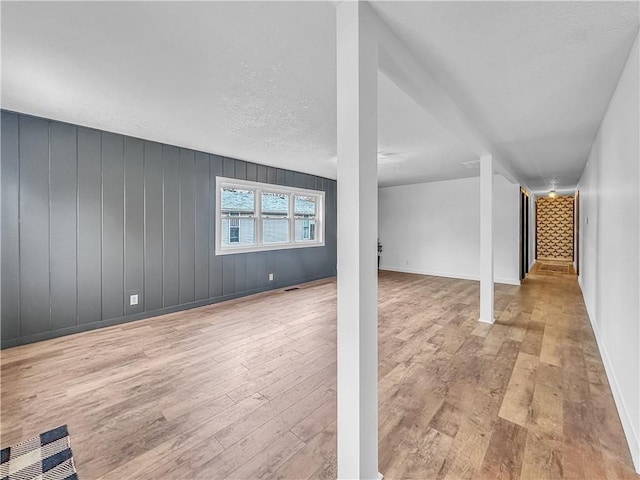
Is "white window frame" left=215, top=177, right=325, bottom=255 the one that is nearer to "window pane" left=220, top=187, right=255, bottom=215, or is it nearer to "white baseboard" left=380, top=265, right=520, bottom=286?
"window pane" left=220, top=187, right=255, bottom=215

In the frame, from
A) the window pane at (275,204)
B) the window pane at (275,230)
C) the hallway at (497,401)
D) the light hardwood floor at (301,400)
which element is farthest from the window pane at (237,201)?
the hallway at (497,401)

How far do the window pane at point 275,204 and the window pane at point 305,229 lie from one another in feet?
1.48

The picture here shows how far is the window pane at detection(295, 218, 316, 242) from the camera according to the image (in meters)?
6.01

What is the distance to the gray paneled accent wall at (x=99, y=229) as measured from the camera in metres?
2.85

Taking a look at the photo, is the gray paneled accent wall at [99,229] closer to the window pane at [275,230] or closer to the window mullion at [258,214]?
the window mullion at [258,214]

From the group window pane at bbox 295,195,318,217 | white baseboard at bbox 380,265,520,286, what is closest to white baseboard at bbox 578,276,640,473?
white baseboard at bbox 380,265,520,286

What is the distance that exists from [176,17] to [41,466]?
2460 mm

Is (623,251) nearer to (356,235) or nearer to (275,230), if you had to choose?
(356,235)

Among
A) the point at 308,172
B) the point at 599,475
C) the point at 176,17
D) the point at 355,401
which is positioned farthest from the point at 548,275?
the point at 176,17

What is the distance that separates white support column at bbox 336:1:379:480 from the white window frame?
3670mm

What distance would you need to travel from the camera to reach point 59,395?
2.07 m

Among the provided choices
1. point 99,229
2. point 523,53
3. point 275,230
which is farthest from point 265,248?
point 523,53

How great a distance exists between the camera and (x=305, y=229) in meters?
6.21

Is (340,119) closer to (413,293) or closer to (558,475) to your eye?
(558,475)
